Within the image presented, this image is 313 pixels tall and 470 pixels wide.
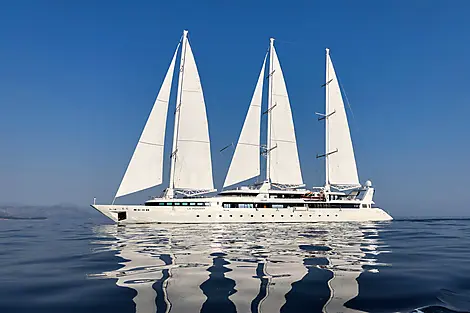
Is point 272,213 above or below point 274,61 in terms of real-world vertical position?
below

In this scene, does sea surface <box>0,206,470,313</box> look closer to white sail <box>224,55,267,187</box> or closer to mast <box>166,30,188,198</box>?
mast <box>166,30,188,198</box>

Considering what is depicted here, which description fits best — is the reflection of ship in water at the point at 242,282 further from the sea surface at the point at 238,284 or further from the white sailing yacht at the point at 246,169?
the white sailing yacht at the point at 246,169

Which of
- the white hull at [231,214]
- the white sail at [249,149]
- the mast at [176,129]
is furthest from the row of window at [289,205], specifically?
the mast at [176,129]

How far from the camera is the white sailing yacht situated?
4078 centimetres

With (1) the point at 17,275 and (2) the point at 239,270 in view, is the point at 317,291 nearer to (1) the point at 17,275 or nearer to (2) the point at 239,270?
(2) the point at 239,270

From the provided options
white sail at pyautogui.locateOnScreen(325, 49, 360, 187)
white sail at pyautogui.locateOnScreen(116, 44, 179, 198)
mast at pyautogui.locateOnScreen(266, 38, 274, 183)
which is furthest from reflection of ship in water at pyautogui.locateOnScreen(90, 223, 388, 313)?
white sail at pyautogui.locateOnScreen(325, 49, 360, 187)

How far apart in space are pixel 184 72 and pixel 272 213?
782 inches

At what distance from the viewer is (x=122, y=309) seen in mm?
5797

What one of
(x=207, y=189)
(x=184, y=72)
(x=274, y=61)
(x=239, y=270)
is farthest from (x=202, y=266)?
(x=274, y=61)

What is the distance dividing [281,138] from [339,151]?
8770 millimetres

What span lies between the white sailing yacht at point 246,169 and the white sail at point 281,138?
13 cm

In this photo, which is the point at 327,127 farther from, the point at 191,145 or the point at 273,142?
the point at 191,145

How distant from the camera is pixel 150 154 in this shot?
4119cm

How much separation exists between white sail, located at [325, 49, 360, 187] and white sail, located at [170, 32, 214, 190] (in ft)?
59.4
